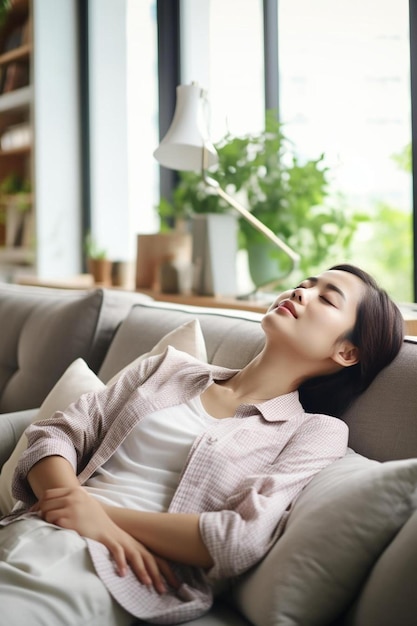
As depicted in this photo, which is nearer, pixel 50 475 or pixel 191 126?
pixel 50 475

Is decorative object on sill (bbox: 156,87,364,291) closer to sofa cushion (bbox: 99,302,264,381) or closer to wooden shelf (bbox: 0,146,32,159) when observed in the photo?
sofa cushion (bbox: 99,302,264,381)

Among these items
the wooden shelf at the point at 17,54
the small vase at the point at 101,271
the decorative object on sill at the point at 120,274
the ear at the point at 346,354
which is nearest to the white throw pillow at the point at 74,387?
the ear at the point at 346,354

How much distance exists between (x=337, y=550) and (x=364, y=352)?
1.50 ft

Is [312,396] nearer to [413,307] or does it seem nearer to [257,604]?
[257,604]

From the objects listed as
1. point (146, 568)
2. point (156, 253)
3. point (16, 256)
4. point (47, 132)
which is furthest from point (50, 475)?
point (16, 256)

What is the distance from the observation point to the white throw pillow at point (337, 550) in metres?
1.07

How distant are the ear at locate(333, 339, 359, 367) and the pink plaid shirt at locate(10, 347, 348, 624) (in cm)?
11

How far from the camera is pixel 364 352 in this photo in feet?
4.70

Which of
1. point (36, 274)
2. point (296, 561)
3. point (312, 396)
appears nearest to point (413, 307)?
point (312, 396)

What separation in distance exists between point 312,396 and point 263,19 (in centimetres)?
230

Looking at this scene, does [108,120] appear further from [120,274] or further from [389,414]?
[389,414]

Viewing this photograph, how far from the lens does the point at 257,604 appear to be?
3.64 ft

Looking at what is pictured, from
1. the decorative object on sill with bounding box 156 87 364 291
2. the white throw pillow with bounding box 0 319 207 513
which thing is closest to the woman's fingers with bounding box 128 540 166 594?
the white throw pillow with bounding box 0 319 207 513

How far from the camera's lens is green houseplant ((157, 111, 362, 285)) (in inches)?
112
